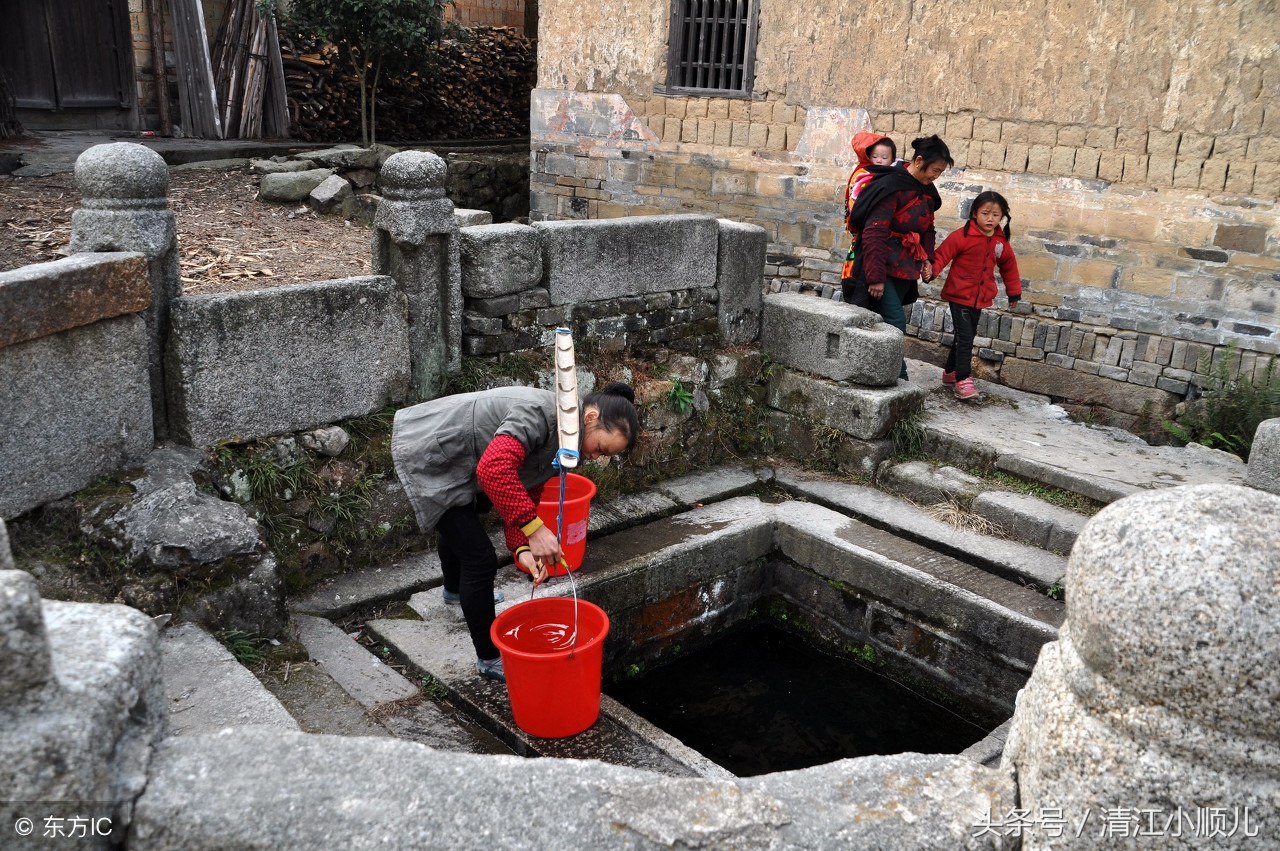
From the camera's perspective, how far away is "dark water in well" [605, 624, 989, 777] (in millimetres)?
4719

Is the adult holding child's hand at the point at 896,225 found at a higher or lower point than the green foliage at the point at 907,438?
higher

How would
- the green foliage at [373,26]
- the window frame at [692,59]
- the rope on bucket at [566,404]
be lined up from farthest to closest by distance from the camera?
the green foliage at [373,26] < the window frame at [692,59] < the rope on bucket at [566,404]

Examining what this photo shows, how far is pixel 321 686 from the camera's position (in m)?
3.73

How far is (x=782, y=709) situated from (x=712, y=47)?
253 inches

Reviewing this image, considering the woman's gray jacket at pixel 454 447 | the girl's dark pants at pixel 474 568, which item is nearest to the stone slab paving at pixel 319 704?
the girl's dark pants at pixel 474 568

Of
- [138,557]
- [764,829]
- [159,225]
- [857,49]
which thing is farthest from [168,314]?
[857,49]

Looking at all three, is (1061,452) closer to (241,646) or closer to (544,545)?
(544,545)

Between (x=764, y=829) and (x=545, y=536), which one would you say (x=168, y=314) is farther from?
(x=764, y=829)

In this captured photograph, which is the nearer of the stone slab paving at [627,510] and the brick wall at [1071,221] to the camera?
the stone slab paving at [627,510]

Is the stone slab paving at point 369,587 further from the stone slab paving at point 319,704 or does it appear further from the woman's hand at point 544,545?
the woman's hand at point 544,545

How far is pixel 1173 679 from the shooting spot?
176 cm

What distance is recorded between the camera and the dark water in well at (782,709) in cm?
472

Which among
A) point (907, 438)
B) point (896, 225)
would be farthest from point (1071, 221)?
point (907, 438)

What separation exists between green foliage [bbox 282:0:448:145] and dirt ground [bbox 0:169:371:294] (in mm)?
2331
